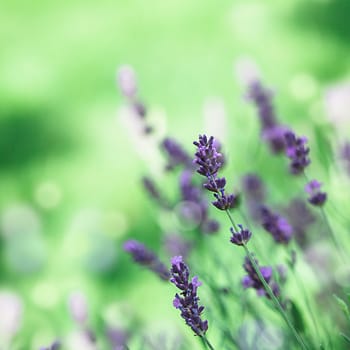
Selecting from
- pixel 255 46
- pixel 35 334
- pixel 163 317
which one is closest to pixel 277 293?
pixel 163 317

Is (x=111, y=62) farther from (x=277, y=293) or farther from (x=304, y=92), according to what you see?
(x=277, y=293)

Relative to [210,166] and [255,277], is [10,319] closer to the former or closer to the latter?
[255,277]

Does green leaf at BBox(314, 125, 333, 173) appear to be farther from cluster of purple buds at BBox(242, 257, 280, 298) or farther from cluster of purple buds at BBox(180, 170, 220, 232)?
cluster of purple buds at BBox(242, 257, 280, 298)

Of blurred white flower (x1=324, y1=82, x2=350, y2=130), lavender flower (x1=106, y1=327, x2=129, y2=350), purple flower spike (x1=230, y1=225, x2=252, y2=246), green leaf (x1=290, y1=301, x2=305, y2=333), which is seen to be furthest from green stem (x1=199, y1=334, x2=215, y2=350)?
blurred white flower (x1=324, y1=82, x2=350, y2=130)

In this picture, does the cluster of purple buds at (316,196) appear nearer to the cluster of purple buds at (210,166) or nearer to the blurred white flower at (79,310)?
the cluster of purple buds at (210,166)

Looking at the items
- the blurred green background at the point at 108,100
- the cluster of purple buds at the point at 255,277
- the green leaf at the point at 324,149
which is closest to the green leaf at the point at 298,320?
the cluster of purple buds at the point at 255,277
